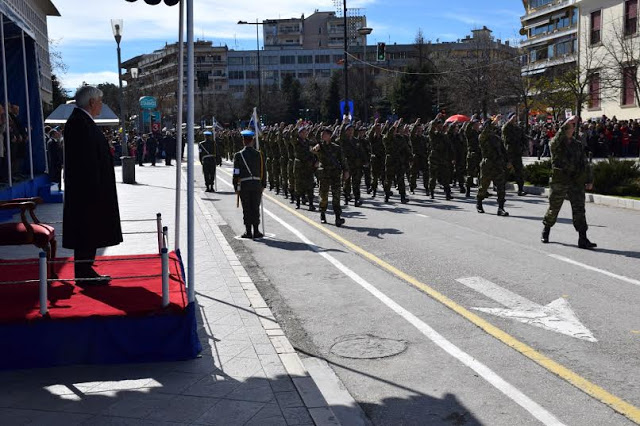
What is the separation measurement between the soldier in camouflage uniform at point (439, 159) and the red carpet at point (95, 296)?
1264cm

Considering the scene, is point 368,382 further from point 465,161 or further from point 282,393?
point 465,161

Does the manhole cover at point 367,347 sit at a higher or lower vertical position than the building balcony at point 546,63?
lower

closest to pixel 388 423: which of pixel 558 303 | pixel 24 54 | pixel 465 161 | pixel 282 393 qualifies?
pixel 282 393

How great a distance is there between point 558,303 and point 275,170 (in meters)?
16.3

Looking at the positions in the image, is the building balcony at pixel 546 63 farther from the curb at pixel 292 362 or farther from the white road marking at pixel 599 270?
the curb at pixel 292 362

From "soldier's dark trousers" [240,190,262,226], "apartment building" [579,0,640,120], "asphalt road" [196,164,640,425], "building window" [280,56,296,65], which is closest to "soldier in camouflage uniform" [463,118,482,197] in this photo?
"asphalt road" [196,164,640,425]

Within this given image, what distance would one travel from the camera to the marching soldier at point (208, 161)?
81.1ft

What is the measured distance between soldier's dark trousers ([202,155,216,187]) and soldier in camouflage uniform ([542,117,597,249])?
49.1 feet

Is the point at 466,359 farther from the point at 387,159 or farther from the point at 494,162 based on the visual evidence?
the point at 387,159

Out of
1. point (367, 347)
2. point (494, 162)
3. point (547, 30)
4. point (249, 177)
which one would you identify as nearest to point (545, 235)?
point (494, 162)

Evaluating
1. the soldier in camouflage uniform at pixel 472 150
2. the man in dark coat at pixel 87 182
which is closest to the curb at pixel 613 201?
the soldier in camouflage uniform at pixel 472 150

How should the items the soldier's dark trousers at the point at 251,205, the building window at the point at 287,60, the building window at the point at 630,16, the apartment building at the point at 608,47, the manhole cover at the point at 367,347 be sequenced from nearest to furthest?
the manhole cover at the point at 367,347
the soldier's dark trousers at the point at 251,205
the apartment building at the point at 608,47
the building window at the point at 630,16
the building window at the point at 287,60

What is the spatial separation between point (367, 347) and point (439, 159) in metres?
13.7

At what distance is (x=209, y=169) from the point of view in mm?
24766
